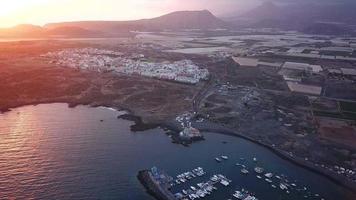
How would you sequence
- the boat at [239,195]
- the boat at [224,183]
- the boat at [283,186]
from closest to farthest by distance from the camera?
the boat at [239,195]
the boat at [224,183]
the boat at [283,186]

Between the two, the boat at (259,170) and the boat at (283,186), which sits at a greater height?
the boat at (259,170)

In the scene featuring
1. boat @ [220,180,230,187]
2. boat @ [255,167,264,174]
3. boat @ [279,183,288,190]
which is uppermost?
boat @ [220,180,230,187]

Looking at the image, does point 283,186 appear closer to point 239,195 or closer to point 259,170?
point 259,170

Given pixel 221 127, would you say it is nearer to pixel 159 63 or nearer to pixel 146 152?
pixel 146 152

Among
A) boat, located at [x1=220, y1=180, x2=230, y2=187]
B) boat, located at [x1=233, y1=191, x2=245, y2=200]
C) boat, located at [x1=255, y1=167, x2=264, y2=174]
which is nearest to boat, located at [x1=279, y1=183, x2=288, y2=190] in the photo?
boat, located at [x1=255, y1=167, x2=264, y2=174]

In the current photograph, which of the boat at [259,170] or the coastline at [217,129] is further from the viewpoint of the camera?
the boat at [259,170]

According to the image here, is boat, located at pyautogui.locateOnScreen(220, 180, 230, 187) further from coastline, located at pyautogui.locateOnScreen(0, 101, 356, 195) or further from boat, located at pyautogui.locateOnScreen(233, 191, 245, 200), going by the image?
coastline, located at pyautogui.locateOnScreen(0, 101, 356, 195)

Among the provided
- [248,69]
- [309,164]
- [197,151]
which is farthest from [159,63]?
[309,164]

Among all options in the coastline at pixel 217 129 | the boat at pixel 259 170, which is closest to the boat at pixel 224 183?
the boat at pixel 259 170

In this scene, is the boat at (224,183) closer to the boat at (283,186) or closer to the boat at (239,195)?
the boat at (239,195)

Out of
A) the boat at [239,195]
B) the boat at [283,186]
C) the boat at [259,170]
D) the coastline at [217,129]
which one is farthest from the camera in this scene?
the boat at [259,170]

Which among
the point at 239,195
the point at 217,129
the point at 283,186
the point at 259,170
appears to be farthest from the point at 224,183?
the point at 217,129
